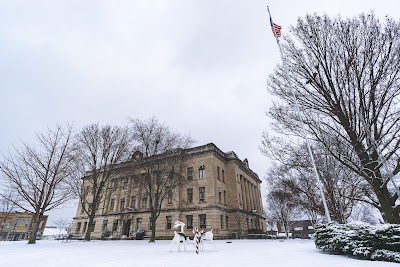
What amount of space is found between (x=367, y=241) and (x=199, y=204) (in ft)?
81.5

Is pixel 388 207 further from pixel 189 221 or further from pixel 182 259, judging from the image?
pixel 189 221

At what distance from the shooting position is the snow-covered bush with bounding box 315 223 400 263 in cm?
759

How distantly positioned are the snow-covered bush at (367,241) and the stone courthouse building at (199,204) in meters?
21.0

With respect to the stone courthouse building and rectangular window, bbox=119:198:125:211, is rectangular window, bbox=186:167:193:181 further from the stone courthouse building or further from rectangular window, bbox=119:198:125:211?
rectangular window, bbox=119:198:125:211

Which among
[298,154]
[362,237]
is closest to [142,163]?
[298,154]

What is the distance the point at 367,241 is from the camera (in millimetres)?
8156

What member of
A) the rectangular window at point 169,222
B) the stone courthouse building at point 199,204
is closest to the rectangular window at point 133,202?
the stone courthouse building at point 199,204

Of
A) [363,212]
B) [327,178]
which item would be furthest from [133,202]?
[363,212]

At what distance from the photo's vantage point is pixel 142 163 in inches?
954

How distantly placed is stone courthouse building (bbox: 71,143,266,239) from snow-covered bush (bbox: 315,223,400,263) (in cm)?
2098

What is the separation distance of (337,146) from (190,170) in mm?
26072

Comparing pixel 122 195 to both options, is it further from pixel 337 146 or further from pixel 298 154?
pixel 337 146

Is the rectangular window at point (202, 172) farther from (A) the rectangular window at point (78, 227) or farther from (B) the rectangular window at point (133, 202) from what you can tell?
(A) the rectangular window at point (78, 227)

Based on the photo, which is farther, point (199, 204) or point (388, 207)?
point (199, 204)
